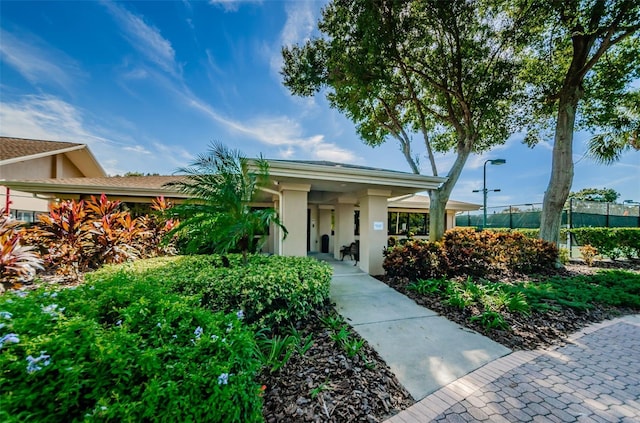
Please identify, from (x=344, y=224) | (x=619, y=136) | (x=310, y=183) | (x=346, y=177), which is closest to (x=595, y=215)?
(x=619, y=136)

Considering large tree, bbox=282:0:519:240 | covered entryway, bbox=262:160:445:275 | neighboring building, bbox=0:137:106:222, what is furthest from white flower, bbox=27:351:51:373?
neighboring building, bbox=0:137:106:222

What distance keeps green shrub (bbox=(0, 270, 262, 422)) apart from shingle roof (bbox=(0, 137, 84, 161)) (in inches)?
598

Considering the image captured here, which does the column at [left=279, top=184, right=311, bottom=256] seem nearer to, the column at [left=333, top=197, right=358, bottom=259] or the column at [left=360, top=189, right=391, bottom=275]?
the column at [left=360, top=189, right=391, bottom=275]

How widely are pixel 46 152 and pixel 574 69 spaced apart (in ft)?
74.7

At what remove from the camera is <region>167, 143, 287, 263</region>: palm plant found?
4875 millimetres

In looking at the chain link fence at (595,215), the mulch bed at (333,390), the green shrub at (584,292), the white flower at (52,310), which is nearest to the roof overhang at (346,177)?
the green shrub at (584,292)

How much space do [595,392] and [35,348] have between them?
17.0ft

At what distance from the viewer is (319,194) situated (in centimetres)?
1089

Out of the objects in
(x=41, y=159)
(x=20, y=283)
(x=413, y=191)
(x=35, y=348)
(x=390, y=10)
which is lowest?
(x=20, y=283)

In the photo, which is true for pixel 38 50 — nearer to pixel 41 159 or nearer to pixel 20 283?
pixel 20 283

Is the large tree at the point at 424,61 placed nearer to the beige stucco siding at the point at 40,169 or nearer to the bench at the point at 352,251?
the bench at the point at 352,251

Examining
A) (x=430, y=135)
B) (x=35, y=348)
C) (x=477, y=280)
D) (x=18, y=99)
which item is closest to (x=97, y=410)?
(x=35, y=348)

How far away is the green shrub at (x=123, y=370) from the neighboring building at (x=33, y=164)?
13313 millimetres

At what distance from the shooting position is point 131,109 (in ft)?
33.6
